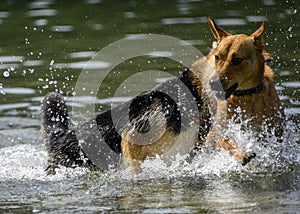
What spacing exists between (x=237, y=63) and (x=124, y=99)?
2.89m

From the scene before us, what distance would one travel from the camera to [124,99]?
8961 mm

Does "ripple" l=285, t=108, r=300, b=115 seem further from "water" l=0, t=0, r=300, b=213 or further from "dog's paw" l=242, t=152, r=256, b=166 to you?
"dog's paw" l=242, t=152, r=256, b=166

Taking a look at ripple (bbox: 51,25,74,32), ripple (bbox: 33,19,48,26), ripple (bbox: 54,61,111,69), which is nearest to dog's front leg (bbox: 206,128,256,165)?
ripple (bbox: 54,61,111,69)

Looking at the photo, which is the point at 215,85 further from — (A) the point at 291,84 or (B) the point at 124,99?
(A) the point at 291,84

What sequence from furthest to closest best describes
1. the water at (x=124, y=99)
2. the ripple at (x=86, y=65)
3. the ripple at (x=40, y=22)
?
1. the ripple at (x=40, y=22)
2. the ripple at (x=86, y=65)
3. the water at (x=124, y=99)

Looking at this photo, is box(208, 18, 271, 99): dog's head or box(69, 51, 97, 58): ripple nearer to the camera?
box(208, 18, 271, 99): dog's head

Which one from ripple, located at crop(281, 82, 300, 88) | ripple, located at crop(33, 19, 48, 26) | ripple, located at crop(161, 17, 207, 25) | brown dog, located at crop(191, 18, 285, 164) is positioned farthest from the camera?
ripple, located at crop(33, 19, 48, 26)

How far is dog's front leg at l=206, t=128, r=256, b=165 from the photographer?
6129 mm

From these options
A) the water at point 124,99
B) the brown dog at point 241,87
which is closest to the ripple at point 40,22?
the water at point 124,99

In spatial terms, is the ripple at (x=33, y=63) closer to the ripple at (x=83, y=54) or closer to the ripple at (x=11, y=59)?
the ripple at (x=11, y=59)

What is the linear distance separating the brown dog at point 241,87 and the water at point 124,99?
13 centimetres

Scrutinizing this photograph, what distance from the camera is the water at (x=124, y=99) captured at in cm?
597

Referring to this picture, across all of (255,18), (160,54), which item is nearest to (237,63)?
(160,54)

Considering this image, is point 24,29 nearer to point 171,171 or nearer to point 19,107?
point 19,107
